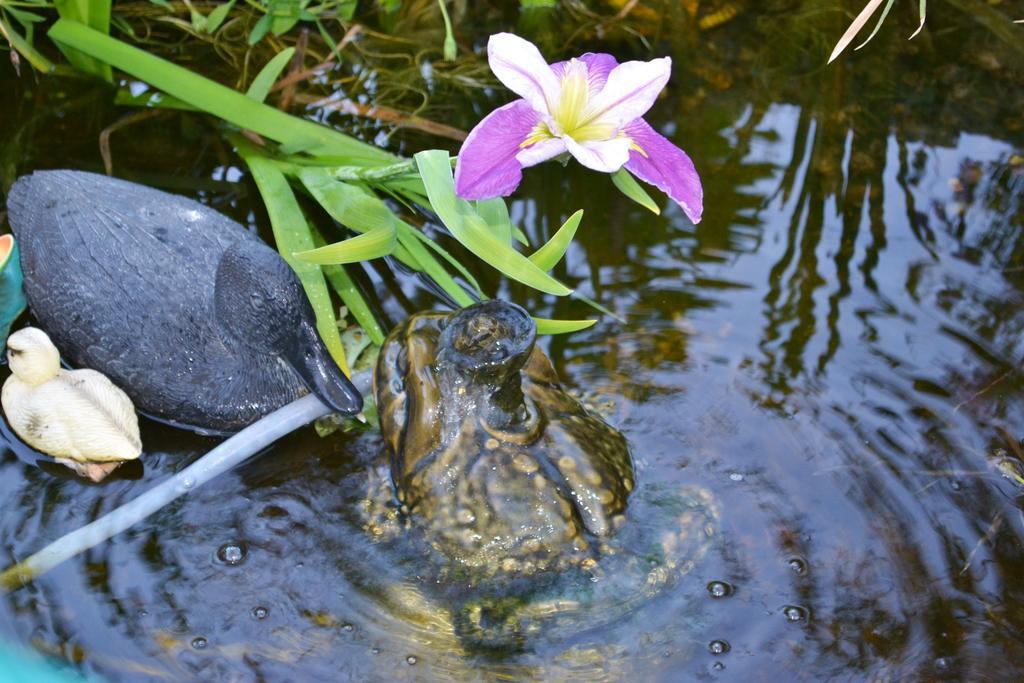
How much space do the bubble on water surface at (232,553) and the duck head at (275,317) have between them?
44cm

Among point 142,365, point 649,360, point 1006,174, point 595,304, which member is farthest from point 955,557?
point 142,365

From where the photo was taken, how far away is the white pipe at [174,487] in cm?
263

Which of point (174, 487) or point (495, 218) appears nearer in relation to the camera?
point (495, 218)

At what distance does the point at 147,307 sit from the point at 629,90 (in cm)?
164

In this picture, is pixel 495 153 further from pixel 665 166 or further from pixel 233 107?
pixel 233 107

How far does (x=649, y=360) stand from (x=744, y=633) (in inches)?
38.0

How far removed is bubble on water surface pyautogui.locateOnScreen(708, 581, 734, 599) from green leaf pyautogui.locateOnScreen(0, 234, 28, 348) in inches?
83.2

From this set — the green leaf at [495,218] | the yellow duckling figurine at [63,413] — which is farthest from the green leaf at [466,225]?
the yellow duckling figurine at [63,413]

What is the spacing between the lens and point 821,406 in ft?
10.2

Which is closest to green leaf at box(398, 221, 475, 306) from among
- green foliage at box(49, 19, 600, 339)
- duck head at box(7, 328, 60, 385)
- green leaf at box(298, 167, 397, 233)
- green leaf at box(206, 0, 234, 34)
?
green foliage at box(49, 19, 600, 339)

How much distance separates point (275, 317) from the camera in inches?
115

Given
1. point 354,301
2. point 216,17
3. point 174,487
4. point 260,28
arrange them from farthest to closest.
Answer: point 216,17 < point 260,28 < point 354,301 < point 174,487

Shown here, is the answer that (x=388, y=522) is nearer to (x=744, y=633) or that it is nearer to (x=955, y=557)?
(x=744, y=633)


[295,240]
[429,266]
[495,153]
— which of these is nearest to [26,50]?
[295,240]
